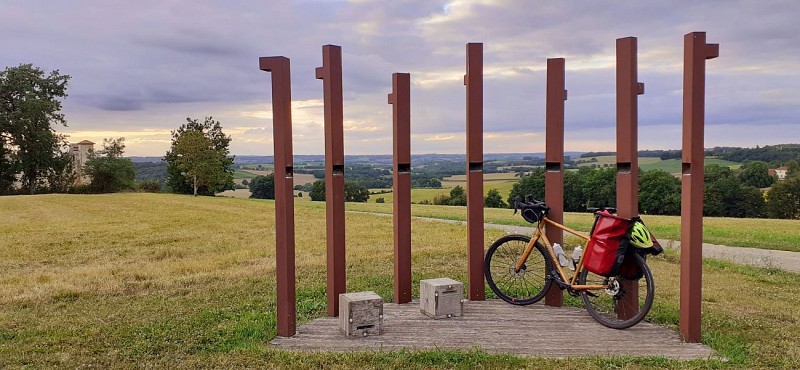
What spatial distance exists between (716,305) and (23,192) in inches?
2210

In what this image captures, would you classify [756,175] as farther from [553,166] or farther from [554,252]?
[554,252]

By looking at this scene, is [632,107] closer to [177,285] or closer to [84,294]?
[177,285]

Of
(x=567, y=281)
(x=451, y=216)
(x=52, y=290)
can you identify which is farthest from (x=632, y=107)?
(x=451, y=216)

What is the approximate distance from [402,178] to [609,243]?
2.32 meters

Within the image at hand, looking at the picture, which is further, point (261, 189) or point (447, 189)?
point (261, 189)

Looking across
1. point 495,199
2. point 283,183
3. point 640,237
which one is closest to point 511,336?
point 640,237

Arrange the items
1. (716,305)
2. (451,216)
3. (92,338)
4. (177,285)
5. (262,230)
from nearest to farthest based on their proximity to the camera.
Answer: (92,338) → (716,305) → (177,285) → (262,230) → (451,216)

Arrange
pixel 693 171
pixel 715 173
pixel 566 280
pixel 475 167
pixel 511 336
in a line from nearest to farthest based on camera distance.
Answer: pixel 693 171
pixel 511 336
pixel 566 280
pixel 475 167
pixel 715 173

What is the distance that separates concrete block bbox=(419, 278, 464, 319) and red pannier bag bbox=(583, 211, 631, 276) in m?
1.40

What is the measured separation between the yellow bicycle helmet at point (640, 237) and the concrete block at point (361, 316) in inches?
98.5

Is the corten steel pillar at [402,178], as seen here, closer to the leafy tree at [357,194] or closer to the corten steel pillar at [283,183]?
the corten steel pillar at [283,183]

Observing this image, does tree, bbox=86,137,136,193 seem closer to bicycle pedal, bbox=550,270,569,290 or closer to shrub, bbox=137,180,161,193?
shrub, bbox=137,180,161,193

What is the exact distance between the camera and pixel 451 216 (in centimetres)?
2506

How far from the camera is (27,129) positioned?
48625 millimetres
